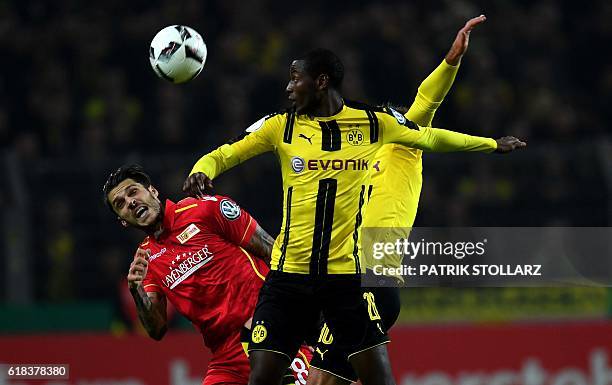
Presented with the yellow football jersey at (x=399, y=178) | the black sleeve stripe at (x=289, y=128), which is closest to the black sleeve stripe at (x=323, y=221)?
the black sleeve stripe at (x=289, y=128)

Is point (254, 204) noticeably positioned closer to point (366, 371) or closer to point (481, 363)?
point (481, 363)

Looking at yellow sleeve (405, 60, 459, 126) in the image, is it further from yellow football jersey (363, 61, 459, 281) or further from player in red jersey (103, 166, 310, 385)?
player in red jersey (103, 166, 310, 385)

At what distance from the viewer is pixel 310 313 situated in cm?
545

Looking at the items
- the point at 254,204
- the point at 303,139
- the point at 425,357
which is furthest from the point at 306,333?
the point at 254,204

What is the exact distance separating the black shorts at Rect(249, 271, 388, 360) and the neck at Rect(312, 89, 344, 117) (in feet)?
2.45

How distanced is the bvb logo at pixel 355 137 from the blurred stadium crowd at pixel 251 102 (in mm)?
5411

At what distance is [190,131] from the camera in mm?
12164

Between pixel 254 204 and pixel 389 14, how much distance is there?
370 centimetres

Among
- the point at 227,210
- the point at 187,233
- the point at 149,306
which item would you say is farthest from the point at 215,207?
the point at 149,306

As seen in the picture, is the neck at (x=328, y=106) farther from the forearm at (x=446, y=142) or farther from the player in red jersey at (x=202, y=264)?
the player in red jersey at (x=202, y=264)

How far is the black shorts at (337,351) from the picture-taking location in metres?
5.80

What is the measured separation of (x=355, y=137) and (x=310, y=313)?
32.8 inches

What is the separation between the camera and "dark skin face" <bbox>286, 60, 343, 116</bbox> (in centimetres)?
539

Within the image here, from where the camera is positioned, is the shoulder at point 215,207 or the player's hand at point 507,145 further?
the shoulder at point 215,207
